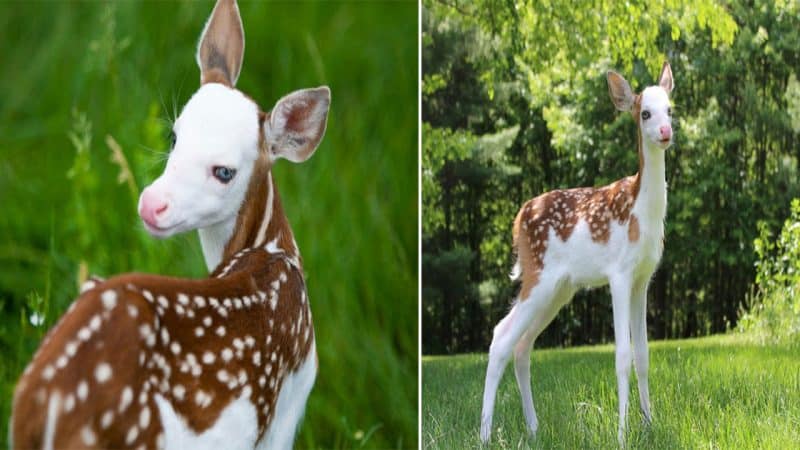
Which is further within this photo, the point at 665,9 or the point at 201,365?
the point at 665,9

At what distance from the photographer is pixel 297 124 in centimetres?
174

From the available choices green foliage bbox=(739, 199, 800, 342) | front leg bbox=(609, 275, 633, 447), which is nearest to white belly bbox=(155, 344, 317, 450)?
front leg bbox=(609, 275, 633, 447)

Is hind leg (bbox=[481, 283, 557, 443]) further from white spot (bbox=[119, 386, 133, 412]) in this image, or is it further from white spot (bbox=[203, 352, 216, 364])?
white spot (bbox=[119, 386, 133, 412])

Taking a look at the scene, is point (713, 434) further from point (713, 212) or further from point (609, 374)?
point (713, 212)

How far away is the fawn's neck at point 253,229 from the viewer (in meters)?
1.70

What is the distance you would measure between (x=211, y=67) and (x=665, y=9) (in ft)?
4.62

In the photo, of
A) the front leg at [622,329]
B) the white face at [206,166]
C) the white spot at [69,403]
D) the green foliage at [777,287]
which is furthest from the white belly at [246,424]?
the green foliage at [777,287]

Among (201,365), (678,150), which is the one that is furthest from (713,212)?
(201,365)

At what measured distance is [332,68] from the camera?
249 centimetres

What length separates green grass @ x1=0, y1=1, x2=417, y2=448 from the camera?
2.05 meters

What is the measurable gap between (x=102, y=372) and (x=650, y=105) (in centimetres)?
166

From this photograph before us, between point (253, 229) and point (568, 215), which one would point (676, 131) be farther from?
point (253, 229)

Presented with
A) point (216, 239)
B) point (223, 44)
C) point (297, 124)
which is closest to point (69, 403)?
point (216, 239)

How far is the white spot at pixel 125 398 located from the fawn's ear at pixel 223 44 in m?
0.62
